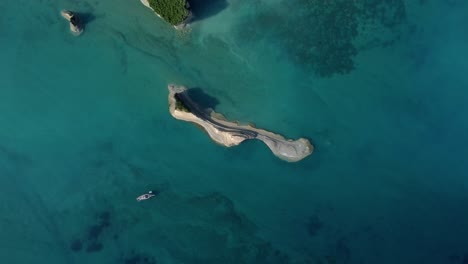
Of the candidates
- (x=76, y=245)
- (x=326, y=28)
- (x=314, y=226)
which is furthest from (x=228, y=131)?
(x=76, y=245)

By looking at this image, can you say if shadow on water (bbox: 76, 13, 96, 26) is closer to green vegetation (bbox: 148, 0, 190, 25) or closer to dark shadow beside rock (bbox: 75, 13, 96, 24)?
dark shadow beside rock (bbox: 75, 13, 96, 24)

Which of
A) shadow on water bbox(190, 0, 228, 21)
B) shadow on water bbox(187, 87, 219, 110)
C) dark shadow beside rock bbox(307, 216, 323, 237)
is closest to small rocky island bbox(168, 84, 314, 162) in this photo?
shadow on water bbox(187, 87, 219, 110)

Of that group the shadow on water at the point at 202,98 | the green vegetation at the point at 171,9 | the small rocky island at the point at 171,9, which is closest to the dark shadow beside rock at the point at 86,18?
the small rocky island at the point at 171,9

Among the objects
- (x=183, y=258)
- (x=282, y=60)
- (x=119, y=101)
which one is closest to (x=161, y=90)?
(x=119, y=101)

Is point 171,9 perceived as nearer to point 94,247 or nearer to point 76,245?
point 94,247

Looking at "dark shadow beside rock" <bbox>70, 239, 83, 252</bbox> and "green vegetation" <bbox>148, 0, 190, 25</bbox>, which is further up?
"green vegetation" <bbox>148, 0, 190, 25</bbox>

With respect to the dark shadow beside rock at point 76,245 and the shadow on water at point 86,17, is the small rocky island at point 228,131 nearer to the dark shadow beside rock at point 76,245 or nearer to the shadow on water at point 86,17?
the shadow on water at point 86,17
